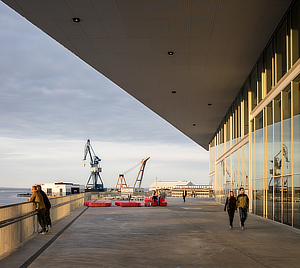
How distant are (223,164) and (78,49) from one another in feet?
73.2

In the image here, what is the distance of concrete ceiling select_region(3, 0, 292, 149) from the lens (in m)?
13.6

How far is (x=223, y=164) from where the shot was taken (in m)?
36.4

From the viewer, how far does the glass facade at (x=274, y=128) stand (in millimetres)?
13656

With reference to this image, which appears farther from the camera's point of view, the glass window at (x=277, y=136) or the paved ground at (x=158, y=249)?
the glass window at (x=277, y=136)

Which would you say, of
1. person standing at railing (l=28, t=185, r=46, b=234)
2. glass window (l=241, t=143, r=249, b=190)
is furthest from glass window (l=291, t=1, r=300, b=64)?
glass window (l=241, t=143, r=249, b=190)

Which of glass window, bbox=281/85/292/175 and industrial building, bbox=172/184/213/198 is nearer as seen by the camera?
glass window, bbox=281/85/292/175

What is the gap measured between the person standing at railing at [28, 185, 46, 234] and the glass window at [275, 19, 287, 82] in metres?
10.5

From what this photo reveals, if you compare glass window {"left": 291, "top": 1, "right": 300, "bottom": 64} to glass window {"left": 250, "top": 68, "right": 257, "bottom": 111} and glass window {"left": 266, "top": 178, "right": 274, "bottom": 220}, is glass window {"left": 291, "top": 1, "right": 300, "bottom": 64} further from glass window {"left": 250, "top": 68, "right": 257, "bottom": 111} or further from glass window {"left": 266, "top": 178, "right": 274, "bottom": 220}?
glass window {"left": 250, "top": 68, "right": 257, "bottom": 111}

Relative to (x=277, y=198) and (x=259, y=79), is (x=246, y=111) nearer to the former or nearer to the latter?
(x=259, y=79)

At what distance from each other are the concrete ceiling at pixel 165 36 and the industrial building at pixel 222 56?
40 millimetres

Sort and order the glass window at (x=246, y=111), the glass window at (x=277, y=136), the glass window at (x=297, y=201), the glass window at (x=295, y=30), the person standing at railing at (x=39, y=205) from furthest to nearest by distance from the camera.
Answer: the glass window at (x=246, y=111) → the glass window at (x=277, y=136) → the glass window at (x=295, y=30) → the glass window at (x=297, y=201) → the person standing at railing at (x=39, y=205)

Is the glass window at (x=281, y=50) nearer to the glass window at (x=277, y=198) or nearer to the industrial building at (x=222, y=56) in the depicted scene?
the industrial building at (x=222, y=56)

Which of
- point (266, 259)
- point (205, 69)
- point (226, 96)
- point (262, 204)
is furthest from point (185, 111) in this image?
point (266, 259)

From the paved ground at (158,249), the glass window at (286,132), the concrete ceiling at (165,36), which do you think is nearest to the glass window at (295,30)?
the concrete ceiling at (165,36)
